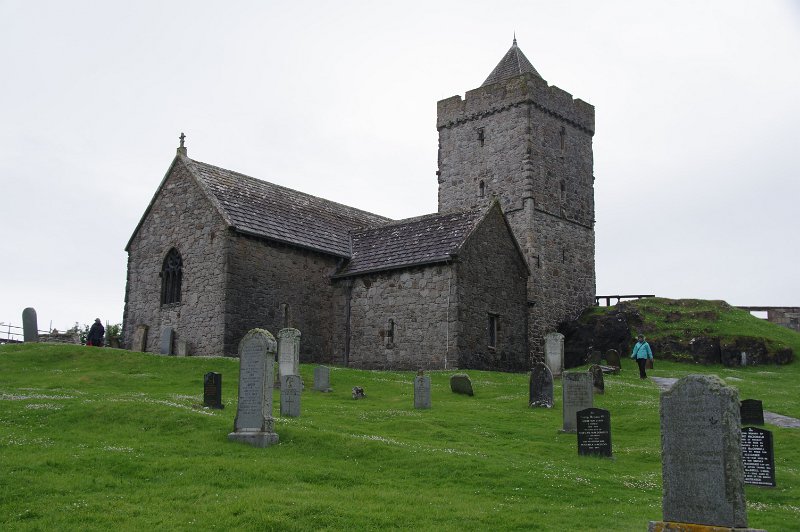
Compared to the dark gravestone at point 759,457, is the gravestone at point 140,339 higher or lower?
higher

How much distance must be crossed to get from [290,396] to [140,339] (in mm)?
18387

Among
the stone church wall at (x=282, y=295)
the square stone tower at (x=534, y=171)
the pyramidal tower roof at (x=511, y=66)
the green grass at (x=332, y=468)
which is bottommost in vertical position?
the green grass at (x=332, y=468)

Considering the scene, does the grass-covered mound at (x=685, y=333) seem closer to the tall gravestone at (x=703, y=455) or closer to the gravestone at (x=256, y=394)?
the gravestone at (x=256, y=394)

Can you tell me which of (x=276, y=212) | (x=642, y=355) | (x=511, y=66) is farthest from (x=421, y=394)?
(x=511, y=66)

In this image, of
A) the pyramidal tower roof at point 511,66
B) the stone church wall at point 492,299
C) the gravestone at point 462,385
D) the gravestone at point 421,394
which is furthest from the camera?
the pyramidal tower roof at point 511,66

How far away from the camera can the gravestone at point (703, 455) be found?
10.6 m

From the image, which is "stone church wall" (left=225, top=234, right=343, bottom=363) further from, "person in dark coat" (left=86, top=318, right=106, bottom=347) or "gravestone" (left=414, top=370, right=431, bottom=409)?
"gravestone" (left=414, top=370, right=431, bottom=409)

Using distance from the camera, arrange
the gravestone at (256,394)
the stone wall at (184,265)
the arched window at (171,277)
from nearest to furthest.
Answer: the gravestone at (256,394) < the stone wall at (184,265) < the arched window at (171,277)

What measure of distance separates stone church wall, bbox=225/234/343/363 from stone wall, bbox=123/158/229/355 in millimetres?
613

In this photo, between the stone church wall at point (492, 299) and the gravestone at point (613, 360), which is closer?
the stone church wall at point (492, 299)

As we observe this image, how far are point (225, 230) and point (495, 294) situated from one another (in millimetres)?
11803

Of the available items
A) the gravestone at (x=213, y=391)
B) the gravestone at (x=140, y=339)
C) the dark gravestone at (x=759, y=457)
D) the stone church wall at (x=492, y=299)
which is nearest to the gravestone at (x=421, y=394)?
the gravestone at (x=213, y=391)

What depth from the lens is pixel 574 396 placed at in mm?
20984

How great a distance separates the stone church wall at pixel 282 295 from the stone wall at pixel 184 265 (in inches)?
24.1
